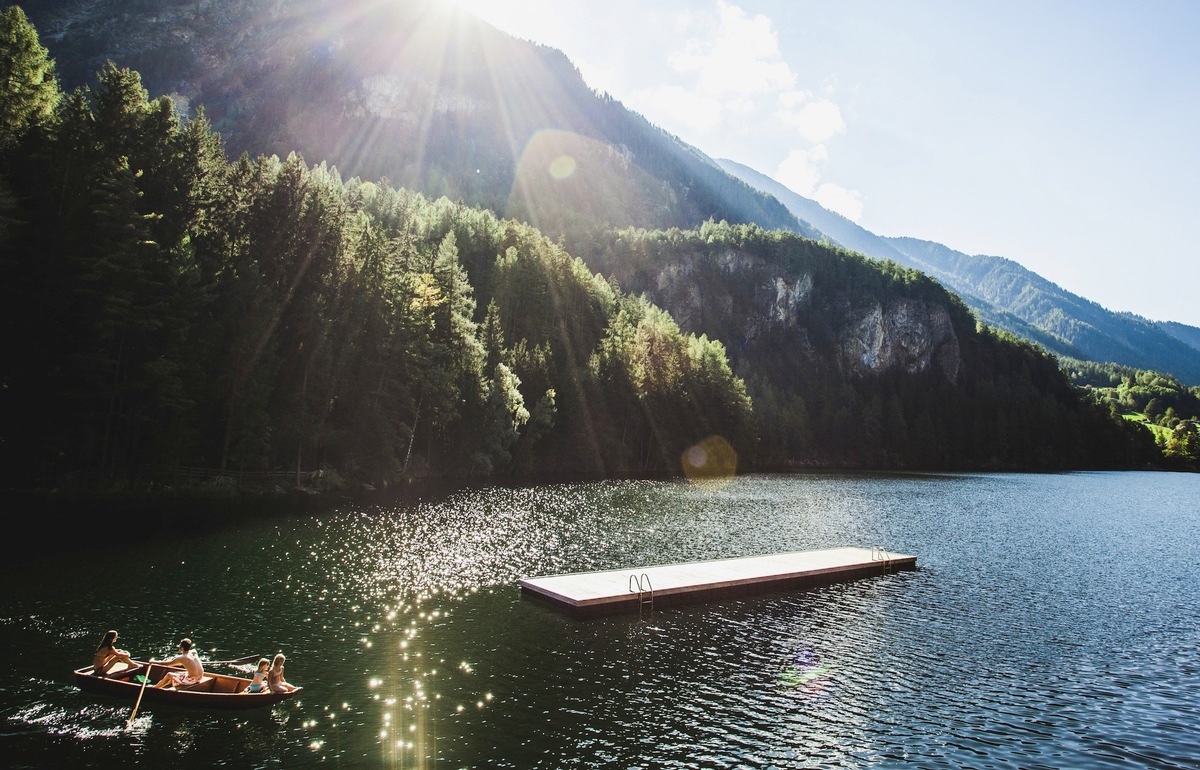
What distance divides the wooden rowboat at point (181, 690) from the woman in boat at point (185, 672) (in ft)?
0.47

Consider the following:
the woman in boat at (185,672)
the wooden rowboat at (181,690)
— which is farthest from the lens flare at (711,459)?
the woman in boat at (185,672)

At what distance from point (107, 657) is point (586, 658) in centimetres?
1503

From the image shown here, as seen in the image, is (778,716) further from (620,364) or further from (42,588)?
(620,364)

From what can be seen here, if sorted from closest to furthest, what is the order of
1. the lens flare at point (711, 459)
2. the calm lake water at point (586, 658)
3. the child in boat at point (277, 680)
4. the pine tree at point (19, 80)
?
the calm lake water at point (586, 658), the child in boat at point (277, 680), the pine tree at point (19, 80), the lens flare at point (711, 459)

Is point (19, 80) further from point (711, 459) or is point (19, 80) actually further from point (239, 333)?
point (711, 459)

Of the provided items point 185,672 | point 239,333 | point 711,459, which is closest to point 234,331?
point 239,333

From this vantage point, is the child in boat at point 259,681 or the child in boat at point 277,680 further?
the child in boat at point 277,680

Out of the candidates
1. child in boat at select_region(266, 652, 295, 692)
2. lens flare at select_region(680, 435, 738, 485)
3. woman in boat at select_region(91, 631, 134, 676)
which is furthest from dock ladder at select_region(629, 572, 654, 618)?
lens flare at select_region(680, 435, 738, 485)

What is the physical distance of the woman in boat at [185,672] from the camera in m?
19.0

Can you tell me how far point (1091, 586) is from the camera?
40.7 m

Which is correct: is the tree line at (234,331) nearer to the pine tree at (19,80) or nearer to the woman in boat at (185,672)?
the pine tree at (19,80)

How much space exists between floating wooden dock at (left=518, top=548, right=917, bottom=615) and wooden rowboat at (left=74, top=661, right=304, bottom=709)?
14.8m

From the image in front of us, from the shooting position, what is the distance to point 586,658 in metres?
25.0

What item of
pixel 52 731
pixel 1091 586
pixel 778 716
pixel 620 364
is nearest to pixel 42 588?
pixel 52 731
